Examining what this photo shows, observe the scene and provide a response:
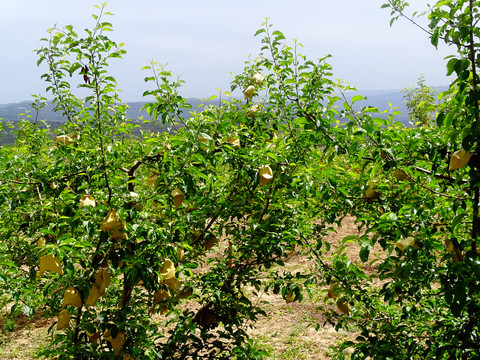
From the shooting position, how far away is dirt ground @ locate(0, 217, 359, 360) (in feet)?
11.5

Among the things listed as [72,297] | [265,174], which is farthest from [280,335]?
[72,297]

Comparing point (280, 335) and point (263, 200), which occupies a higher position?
point (263, 200)

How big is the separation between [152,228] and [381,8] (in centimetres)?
129

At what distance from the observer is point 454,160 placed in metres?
1.40

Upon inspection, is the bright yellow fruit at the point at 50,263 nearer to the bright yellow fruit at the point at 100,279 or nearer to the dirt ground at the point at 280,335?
the bright yellow fruit at the point at 100,279

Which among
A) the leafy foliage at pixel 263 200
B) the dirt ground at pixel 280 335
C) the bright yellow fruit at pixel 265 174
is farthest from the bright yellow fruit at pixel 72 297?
the dirt ground at pixel 280 335

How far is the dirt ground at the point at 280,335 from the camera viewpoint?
3492 millimetres

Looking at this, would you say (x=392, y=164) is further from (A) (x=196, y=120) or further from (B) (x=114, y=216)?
(B) (x=114, y=216)

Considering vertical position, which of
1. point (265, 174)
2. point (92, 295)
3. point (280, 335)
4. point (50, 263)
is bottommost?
point (280, 335)

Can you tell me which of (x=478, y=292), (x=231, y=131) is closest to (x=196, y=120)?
(x=231, y=131)

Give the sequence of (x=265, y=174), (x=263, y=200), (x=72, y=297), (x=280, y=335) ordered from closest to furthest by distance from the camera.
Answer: (x=72, y=297), (x=265, y=174), (x=263, y=200), (x=280, y=335)

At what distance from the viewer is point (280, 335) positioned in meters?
3.80

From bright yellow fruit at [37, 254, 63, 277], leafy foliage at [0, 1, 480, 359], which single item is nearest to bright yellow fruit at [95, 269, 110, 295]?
leafy foliage at [0, 1, 480, 359]

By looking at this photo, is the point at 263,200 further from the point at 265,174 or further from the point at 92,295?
the point at 92,295
